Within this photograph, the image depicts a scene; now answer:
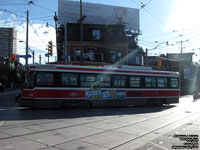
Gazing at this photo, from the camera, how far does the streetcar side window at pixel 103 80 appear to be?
15.1 m

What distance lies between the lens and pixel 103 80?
15.3m

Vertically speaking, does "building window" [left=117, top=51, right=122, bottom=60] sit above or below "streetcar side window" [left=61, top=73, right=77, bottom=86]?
above

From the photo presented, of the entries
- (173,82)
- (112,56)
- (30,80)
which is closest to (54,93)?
(30,80)

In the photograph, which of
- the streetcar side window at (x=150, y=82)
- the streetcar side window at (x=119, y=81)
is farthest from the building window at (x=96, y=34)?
the streetcar side window at (x=119, y=81)

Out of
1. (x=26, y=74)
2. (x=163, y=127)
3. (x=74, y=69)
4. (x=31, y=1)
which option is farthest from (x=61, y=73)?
(x=31, y=1)

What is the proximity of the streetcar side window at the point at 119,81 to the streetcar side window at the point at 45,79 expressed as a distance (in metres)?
4.82

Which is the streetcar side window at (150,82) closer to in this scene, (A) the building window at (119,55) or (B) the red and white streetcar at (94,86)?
(B) the red and white streetcar at (94,86)

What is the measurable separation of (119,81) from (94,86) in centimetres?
221

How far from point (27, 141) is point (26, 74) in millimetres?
7948

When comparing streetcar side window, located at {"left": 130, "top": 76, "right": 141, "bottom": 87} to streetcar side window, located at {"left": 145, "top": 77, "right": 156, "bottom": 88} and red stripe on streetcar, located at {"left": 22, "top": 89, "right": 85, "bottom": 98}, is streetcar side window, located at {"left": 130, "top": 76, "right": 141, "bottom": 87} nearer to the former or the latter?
streetcar side window, located at {"left": 145, "top": 77, "right": 156, "bottom": 88}

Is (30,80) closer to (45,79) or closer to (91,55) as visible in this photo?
(45,79)

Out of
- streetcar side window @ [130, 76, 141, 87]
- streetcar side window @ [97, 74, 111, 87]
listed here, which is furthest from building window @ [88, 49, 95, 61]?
streetcar side window @ [97, 74, 111, 87]

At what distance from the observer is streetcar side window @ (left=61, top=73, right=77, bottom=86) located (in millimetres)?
13942

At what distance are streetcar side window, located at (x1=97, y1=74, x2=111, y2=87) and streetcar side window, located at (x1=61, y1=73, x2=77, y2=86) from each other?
6.00 feet
